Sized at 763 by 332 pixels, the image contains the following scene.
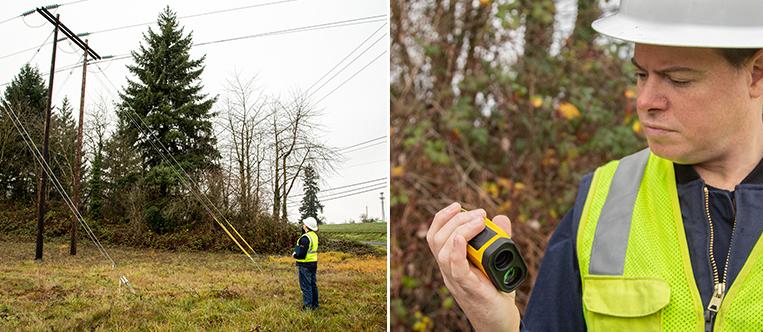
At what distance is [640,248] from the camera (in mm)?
1271

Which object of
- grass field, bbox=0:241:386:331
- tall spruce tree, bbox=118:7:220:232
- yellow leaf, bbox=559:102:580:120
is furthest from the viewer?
yellow leaf, bbox=559:102:580:120

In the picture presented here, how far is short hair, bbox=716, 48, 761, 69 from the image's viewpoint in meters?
1.13

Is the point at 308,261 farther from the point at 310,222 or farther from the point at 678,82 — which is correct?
the point at 678,82

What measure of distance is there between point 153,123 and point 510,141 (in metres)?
1.81

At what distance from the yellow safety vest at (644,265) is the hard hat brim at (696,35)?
28cm

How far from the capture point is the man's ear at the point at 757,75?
115cm

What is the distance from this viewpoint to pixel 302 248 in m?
3.99

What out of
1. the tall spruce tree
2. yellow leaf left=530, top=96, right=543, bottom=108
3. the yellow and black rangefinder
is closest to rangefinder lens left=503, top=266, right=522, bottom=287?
the yellow and black rangefinder

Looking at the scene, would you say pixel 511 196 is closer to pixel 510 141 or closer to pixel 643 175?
pixel 510 141

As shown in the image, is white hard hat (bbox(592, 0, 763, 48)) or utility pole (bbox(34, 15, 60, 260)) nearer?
white hard hat (bbox(592, 0, 763, 48))

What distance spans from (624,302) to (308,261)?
2.91m

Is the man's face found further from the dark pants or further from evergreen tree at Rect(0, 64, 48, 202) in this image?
evergreen tree at Rect(0, 64, 48, 202)

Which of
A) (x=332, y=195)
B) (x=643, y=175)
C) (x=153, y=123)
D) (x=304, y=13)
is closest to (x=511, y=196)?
(x=332, y=195)

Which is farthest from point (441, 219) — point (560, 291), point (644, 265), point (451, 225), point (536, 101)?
point (536, 101)
